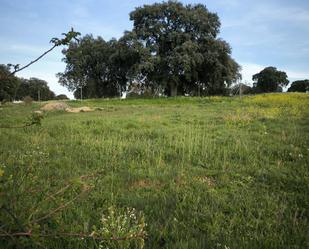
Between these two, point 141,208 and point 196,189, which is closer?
point 141,208

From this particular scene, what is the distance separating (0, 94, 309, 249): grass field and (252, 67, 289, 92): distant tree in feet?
312

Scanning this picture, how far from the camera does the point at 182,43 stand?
1855 inches

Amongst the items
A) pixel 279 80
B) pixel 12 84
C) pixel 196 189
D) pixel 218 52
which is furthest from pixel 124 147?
pixel 279 80

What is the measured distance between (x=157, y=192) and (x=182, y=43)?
44056 mm

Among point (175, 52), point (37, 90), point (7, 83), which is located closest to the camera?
point (7, 83)

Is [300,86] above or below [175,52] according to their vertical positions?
below

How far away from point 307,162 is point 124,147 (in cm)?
448

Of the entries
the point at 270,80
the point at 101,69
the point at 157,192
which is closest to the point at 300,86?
the point at 270,80

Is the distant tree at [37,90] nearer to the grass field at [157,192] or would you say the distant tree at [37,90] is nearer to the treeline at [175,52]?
the treeline at [175,52]

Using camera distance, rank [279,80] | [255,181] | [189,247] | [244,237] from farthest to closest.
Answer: [279,80] < [255,181] < [244,237] < [189,247]

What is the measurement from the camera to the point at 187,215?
14.4 feet

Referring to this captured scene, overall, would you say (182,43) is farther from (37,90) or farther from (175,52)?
(37,90)

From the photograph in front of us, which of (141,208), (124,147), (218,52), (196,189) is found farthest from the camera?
(218,52)

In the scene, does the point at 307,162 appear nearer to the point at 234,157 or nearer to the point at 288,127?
the point at 234,157
